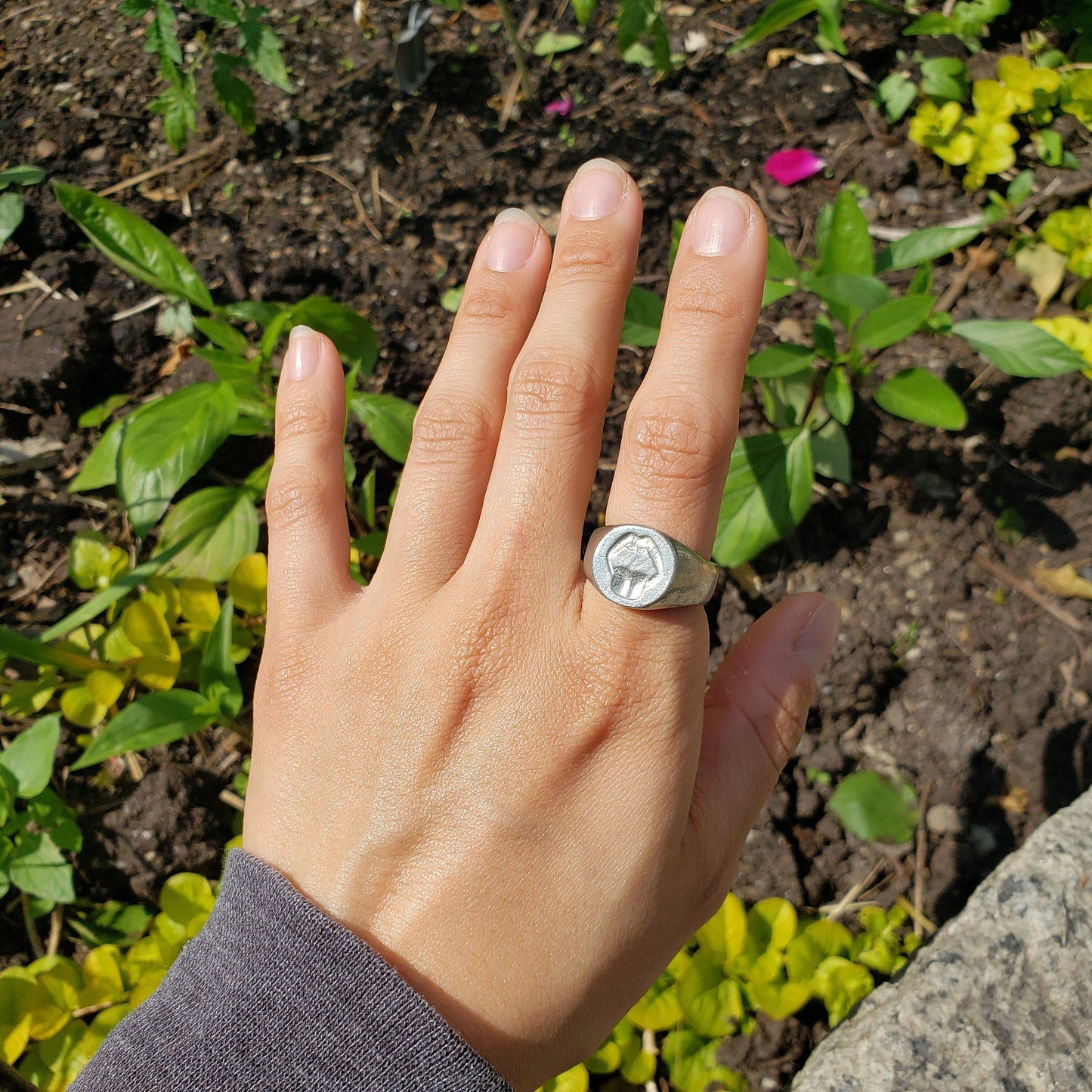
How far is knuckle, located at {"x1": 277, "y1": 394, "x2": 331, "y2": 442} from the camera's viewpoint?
1.68 metres

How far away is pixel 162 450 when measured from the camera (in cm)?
191

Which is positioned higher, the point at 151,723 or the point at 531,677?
the point at 531,677

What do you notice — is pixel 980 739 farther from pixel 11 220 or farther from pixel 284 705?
pixel 11 220

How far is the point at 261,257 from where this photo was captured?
9.27 ft

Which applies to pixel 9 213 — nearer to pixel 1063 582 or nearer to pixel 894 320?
pixel 894 320

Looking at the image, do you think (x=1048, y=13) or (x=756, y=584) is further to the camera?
(x=1048, y=13)

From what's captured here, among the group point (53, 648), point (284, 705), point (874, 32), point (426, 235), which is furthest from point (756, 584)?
point (874, 32)

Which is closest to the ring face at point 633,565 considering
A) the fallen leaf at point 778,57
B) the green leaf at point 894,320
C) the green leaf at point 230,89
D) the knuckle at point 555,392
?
the knuckle at point 555,392

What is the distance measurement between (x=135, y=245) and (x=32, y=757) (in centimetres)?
132

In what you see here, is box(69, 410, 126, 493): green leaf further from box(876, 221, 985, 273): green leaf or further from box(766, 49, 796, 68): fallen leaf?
box(766, 49, 796, 68): fallen leaf

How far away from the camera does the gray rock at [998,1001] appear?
1.55m

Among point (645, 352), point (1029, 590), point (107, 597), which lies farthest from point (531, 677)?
point (1029, 590)

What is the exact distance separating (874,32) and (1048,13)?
0.59m

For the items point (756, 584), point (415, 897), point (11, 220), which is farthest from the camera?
point (11, 220)
